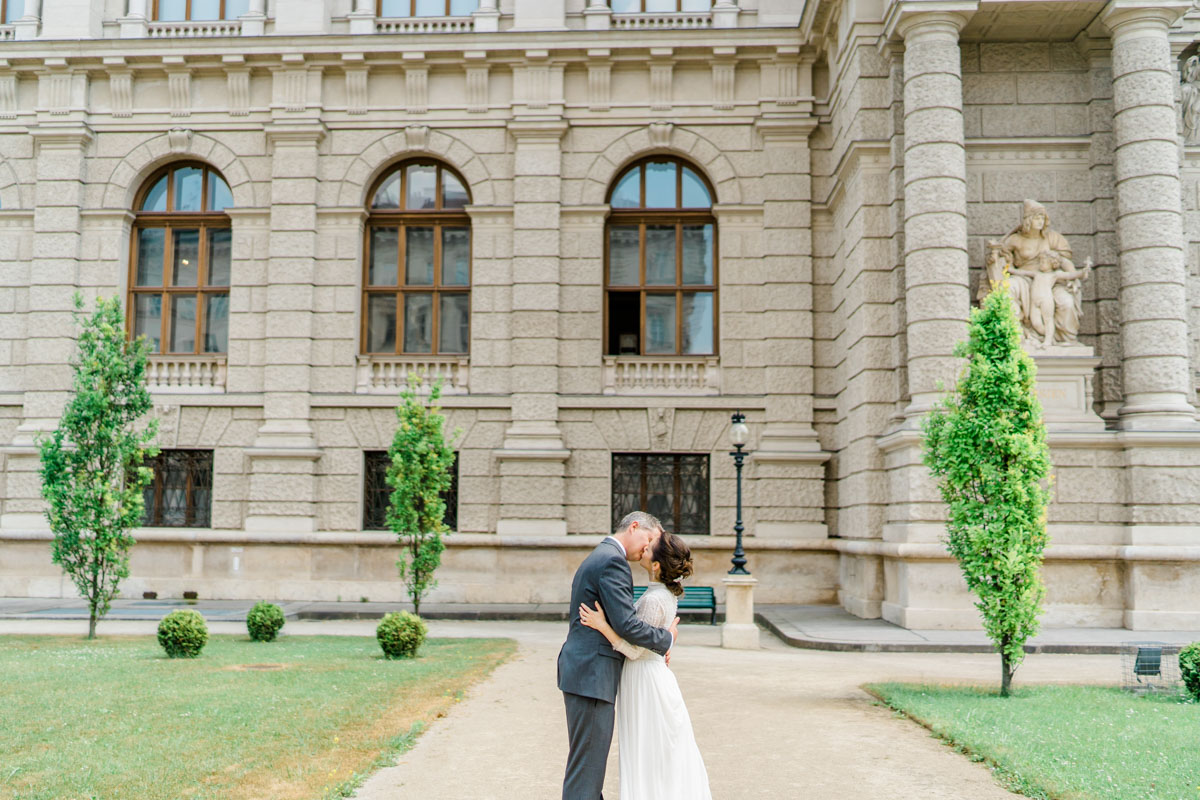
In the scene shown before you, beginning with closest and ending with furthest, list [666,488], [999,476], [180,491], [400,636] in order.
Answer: [999,476] → [400,636] → [666,488] → [180,491]

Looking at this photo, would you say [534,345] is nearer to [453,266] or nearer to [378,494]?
[453,266]

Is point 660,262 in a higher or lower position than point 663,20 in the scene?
lower

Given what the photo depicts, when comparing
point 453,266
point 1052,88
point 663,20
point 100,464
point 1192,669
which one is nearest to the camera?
point 1192,669

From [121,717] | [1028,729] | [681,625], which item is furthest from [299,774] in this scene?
[681,625]

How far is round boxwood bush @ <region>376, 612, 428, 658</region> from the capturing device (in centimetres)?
1428

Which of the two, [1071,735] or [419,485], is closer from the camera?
[1071,735]

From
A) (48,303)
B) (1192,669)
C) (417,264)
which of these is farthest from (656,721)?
(48,303)

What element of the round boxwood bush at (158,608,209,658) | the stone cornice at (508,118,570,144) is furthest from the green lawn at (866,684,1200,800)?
the stone cornice at (508,118,570,144)

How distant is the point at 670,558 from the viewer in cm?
601

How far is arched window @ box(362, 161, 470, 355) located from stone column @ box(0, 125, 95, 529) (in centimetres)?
663

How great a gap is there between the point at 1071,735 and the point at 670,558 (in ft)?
17.3

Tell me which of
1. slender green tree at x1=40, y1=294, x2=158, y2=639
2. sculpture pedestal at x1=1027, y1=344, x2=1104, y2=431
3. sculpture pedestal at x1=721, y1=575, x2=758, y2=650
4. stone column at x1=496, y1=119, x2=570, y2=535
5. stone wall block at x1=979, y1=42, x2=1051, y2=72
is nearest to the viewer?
sculpture pedestal at x1=721, y1=575, x2=758, y2=650

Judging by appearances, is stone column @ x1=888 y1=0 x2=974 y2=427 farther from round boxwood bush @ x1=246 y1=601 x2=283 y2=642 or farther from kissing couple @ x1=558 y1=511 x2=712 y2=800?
kissing couple @ x1=558 y1=511 x2=712 y2=800

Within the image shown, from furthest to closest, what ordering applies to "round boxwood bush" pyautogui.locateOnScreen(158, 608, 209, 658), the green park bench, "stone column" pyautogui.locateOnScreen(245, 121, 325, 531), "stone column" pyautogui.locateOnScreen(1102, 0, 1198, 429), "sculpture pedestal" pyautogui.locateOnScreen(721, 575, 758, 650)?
"stone column" pyautogui.locateOnScreen(245, 121, 325, 531) → the green park bench → "stone column" pyautogui.locateOnScreen(1102, 0, 1198, 429) → "sculpture pedestal" pyautogui.locateOnScreen(721, 575, 758, 650) → "round boxwood bush" pyautogui.locateOnScreen(158, 608, 209, 658)
